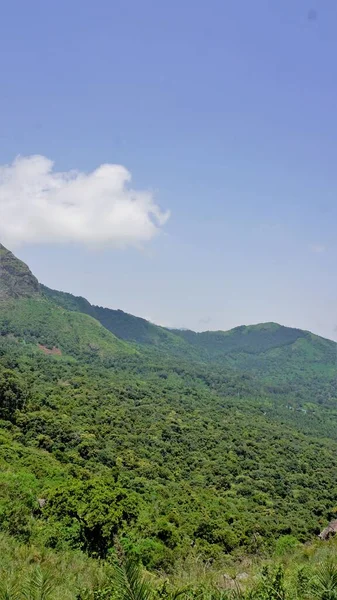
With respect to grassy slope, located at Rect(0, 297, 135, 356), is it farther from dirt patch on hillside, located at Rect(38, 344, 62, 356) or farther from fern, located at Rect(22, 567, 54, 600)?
fern, located at Rect(22, 567, 54, 600)

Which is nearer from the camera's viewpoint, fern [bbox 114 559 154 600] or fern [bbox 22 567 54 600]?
fern [bbox 114 559 154 600]

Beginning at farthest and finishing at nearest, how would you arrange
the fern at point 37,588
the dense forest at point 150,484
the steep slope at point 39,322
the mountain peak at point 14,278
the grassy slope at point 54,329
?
1. the mountain peak at point 14,278
2. the grassy slope at point 54,329
3. the steep slope at point 39,322
4. the dense forest at point 150,484
5. the fern at point 37,588

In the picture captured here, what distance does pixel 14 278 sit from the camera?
18050cm

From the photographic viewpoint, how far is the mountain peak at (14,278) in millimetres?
177538

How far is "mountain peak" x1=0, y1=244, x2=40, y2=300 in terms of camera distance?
178 m

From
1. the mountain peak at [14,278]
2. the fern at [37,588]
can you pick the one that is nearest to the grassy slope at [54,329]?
the mountain peak at [14,278]

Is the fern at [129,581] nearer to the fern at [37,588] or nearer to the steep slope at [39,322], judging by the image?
the fern at [37,588]

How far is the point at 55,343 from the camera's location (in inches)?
6132

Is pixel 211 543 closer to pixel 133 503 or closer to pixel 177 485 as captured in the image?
pixel 133 503

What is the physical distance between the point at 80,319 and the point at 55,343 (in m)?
32.6

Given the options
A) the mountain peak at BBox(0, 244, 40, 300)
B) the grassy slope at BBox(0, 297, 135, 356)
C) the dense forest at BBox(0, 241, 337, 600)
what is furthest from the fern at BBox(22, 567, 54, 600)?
the mountain peak at BBox(0, 244, 40, 300)

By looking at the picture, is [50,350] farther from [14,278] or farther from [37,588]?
[37,588]

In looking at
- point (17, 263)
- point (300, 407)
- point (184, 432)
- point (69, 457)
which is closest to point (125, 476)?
point (69, 457)

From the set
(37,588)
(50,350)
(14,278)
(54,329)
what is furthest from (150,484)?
(14,278)
